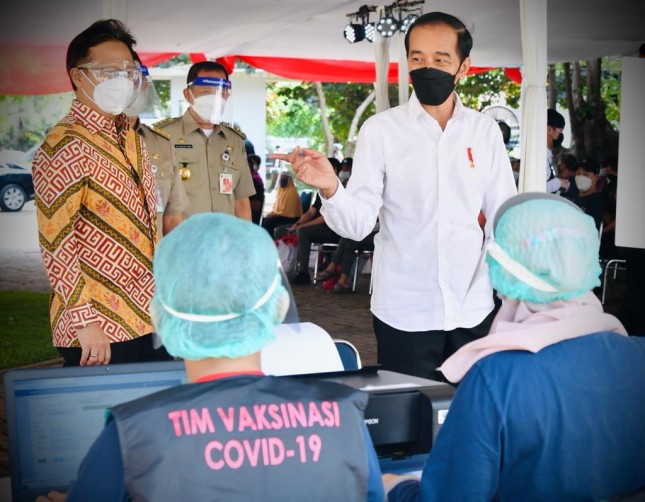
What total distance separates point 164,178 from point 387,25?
5784mm

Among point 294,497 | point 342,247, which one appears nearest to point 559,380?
point 294,497

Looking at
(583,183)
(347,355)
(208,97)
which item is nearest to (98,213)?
(347,355)

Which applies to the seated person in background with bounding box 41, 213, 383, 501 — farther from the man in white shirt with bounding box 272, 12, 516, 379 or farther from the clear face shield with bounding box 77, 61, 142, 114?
the man in white shirt with bounding box 272, 12, 516, 379

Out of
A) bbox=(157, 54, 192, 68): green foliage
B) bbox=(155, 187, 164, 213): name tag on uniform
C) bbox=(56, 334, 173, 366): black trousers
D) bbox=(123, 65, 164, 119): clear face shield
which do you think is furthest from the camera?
bbox=(157, 54, 192, 68): green foliage

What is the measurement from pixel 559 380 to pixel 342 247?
27.1 feet

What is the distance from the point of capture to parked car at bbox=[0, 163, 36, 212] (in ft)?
54.4

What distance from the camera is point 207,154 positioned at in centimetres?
455

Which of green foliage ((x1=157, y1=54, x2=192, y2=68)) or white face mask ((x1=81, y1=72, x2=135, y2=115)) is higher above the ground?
green foliage ((x1=157, y1=54, x2=192, y2=68))

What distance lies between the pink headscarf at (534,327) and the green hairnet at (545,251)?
1.2 inches

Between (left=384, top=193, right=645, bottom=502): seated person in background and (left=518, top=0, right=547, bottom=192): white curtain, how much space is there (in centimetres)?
411

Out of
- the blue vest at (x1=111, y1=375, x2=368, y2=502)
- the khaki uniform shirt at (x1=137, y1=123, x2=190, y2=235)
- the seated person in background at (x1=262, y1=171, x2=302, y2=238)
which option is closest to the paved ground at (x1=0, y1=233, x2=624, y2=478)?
the seated person in background at (x1=262, y1=171, x2=302, y2=238)

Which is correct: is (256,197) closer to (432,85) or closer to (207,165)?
(207,165)

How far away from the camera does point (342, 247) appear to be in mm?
9867

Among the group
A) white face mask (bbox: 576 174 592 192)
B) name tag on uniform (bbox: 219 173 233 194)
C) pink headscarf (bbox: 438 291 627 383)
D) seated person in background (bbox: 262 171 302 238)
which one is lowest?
seated person in background (bbox: 262 171 302 238)
